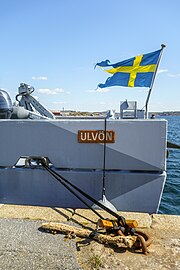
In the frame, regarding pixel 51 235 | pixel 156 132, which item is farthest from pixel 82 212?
pixel 156 132

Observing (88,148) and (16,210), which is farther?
(88,148)

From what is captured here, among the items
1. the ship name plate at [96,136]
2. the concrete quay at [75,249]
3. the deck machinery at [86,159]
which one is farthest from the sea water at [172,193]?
the concrete quay at [75,249]

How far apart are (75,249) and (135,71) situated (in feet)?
14.5

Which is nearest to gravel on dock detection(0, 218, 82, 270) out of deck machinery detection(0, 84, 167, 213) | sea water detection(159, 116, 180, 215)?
deck machinery detection(0, 84, 167, 213)

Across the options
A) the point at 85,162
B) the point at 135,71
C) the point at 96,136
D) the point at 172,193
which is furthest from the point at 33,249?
the point at 172,193

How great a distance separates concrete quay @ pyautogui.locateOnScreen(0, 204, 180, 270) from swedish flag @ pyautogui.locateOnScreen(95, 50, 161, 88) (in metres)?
3.37

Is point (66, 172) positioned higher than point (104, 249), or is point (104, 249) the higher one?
point (66, 172)

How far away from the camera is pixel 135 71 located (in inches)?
243

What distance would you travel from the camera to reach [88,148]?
4.30 m

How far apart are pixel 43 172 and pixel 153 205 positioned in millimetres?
1781

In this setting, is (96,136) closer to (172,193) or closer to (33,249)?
(33,249)

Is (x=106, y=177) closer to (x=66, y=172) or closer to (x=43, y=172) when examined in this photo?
(x=66, y=172)

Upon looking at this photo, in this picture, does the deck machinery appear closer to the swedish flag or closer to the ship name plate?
the ship name plate

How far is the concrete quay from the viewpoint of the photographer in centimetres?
250
